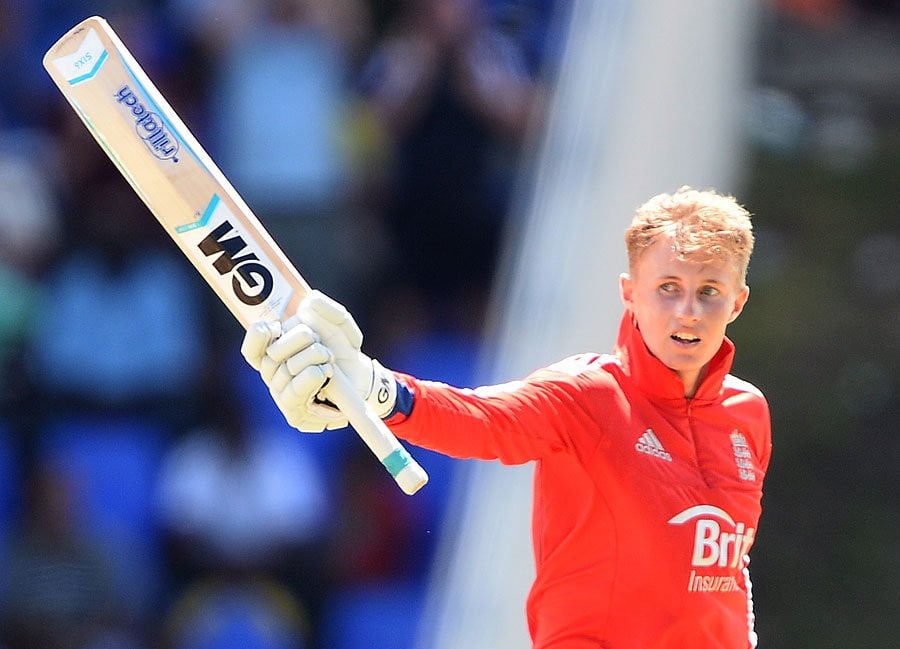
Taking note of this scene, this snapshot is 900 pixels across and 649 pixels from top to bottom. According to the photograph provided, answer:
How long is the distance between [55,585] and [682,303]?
433cm

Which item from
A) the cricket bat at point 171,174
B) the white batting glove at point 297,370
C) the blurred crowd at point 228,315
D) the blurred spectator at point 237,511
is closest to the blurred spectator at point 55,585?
the blurred crowd at point 228,315

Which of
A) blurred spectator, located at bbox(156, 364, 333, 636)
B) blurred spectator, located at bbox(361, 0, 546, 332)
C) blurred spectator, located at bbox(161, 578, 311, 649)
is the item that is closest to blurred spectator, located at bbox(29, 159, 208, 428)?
blurred spectator, located at bbox(156, 364, 333, 636)

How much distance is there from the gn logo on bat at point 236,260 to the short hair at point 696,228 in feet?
2.61

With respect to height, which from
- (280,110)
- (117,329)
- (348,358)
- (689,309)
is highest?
(280,110)

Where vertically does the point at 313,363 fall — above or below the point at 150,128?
below

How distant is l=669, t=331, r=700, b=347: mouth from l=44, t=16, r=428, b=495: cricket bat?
2.57 feet

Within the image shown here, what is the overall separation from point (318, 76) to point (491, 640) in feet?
9.93

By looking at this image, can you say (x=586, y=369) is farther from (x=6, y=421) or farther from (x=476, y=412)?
(x=6, y=421)

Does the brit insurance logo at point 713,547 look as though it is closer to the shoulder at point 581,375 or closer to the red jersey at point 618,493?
the red jersey at point 618,493

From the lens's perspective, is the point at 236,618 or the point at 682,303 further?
the point at 236,618

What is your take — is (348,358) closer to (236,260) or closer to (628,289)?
(236,260)

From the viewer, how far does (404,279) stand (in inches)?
328

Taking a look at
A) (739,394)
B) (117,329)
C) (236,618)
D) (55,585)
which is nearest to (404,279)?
(117,329)

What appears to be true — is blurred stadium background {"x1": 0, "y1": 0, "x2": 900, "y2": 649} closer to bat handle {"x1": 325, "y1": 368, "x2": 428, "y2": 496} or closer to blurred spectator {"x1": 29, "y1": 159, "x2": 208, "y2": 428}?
blurred spectator {"x1": 29, "y1": 159, "x2": 208, "y2": 428}
